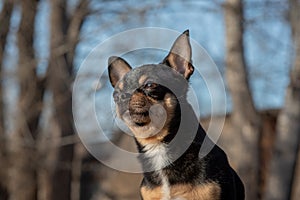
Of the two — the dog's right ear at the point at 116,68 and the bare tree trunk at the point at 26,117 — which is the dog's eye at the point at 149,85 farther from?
the bare tree trunk at the point at 26,117

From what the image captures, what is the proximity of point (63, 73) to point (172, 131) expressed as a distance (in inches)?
428

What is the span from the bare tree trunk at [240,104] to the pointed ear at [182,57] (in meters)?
6.08

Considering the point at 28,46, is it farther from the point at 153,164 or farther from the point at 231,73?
the point at 153,164

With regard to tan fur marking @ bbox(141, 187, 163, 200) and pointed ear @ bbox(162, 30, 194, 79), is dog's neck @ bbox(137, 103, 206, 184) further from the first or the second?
pointed ear @ bbox(162, 30, 194, 79)

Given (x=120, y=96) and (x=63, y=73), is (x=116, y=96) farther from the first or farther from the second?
(x=63, y=73)

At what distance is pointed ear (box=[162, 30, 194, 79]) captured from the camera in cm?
479

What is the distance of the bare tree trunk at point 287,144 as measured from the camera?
10889 mm

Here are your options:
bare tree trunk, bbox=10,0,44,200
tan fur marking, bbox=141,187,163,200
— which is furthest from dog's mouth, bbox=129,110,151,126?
bare tree trunk, bbox=10,0,44,200

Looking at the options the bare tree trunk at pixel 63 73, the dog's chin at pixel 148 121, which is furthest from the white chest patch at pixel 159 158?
the bare tree trunk at pixel 63 73

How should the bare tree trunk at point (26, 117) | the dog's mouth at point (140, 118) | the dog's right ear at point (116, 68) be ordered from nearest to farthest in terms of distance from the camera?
the dog's mouth at point (140, 118) → the dog's right ear at point (116, 68) → the bare tree trunk at point (26, 117)

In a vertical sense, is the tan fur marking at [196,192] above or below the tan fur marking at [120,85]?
below

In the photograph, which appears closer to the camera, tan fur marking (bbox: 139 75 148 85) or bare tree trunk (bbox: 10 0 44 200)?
tan fur marking (bbox: 139 75 148 85)

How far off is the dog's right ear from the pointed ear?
318 mm

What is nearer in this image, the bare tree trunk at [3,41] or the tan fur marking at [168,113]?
the tan fur marking at [168,113]
